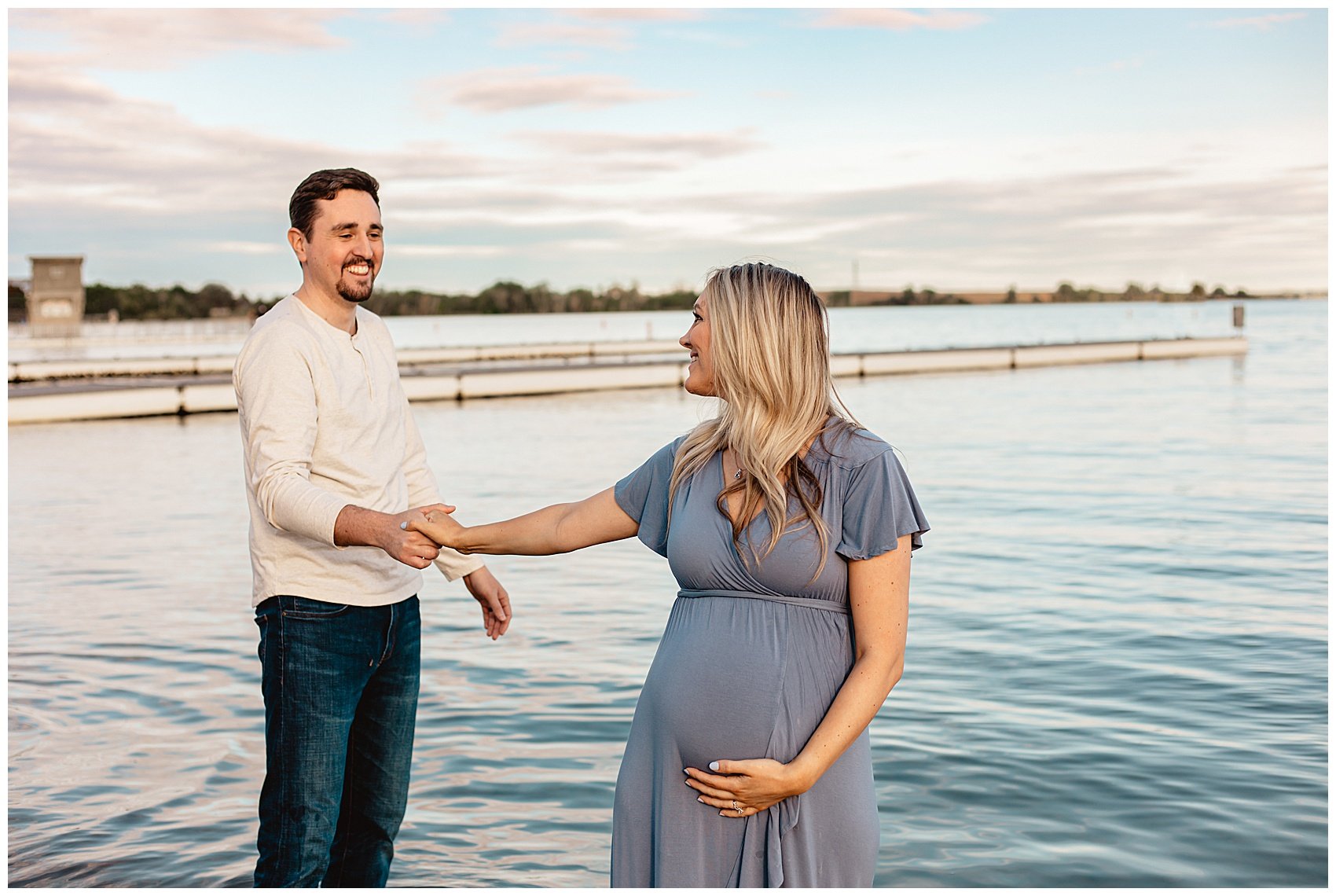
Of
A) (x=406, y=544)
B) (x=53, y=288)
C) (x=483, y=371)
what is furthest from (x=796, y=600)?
(x=53, y=288)

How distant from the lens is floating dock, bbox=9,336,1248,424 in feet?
86.2

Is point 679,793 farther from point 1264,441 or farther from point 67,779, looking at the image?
point 1264,441

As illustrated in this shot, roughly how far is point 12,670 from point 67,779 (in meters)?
2.11

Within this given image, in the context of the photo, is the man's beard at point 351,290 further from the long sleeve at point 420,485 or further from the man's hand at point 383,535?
the man's hand at point 383,535

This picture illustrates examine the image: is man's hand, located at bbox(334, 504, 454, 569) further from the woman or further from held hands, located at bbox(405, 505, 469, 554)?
the woman

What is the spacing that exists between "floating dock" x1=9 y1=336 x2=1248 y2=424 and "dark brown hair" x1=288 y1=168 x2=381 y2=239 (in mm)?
13808

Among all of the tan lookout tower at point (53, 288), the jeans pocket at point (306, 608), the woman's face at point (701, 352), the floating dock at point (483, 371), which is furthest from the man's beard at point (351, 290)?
the tan lookout tower at point (53, 288)

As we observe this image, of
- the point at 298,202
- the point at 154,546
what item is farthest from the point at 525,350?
the point at 298,202

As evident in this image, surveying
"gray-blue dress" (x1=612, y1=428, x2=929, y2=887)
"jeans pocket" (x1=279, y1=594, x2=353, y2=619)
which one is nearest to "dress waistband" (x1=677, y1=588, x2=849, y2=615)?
"gray-blue dress" (x1=612, y1=428, x2=929, y2=887)

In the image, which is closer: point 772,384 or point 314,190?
point 772,384

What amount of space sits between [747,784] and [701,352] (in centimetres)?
89

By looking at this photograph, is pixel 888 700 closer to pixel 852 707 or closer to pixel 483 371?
pixel 852 707

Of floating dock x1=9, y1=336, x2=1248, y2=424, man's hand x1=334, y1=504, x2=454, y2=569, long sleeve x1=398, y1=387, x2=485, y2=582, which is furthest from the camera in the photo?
floating dock x1=9, y1=336, x2=1248, y2=424

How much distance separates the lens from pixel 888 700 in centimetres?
716
